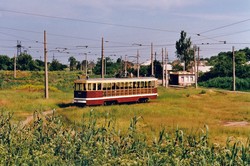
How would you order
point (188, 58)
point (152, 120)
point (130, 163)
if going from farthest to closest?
point (188, 58) < point (152, 120) < point (130, 163)

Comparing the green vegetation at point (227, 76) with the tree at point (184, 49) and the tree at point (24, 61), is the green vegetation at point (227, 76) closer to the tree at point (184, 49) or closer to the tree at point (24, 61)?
the tree at point (184, 49)

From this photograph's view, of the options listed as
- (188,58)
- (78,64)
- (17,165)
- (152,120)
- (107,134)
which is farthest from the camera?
(78,64)

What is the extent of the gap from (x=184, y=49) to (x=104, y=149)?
85289 mm

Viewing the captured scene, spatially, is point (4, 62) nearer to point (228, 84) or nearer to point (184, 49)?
point (184, 49)

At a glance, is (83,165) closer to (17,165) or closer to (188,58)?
(17,165)

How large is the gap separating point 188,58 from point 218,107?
58.2 meters

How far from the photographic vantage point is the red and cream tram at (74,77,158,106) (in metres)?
30.4

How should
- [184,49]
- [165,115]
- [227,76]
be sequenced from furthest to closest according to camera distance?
1. [184,49]
2. [227,76]
3. [165,115]

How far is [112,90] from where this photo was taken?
3216 cm

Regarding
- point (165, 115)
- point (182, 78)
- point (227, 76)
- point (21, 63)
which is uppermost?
point (21, 63)

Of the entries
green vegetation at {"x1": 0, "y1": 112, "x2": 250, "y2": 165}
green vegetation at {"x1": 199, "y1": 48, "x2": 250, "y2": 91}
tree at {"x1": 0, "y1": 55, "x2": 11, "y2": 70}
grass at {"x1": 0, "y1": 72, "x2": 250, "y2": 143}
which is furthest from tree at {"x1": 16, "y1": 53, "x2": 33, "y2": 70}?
green vegetation at {"x1": 0, "y1": 112, "x2": 250, "y2": 165}

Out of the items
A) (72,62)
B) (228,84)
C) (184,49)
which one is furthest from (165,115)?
(72,62)

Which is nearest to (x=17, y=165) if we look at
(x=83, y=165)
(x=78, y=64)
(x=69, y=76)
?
(x=83, y=165)

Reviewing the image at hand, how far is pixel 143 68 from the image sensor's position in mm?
95062
